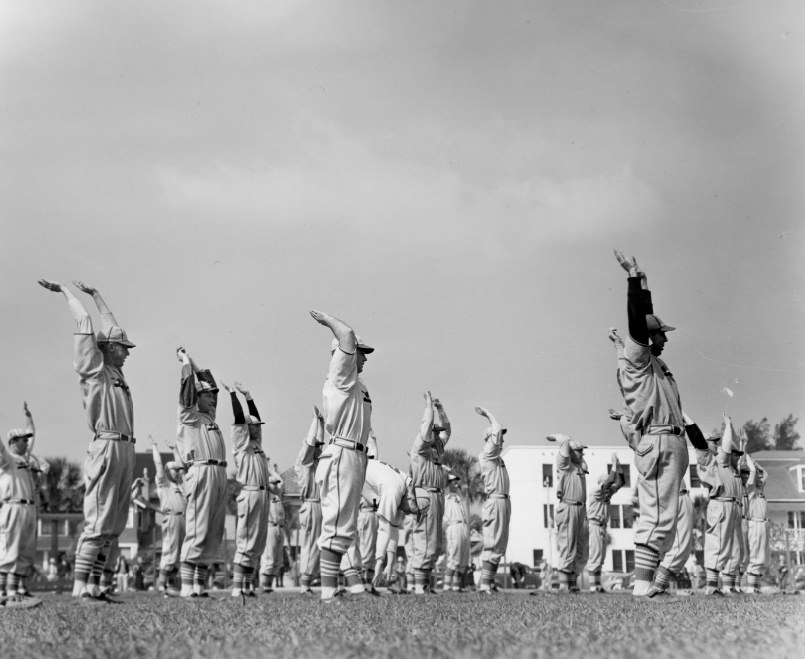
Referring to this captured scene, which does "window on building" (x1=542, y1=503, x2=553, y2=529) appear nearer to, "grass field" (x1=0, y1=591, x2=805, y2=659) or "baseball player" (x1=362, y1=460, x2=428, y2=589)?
"baseball player" (x1=362, y1=460, x2=428, y2=589)

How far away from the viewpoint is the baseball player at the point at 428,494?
60.5 feet

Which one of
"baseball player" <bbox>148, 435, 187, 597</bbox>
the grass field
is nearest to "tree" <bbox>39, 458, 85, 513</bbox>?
"baseball player" <bbox>148, 435, 187, 597</bbox>

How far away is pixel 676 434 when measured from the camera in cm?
1094

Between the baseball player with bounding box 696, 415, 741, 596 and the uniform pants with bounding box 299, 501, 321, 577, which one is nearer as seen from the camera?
the baseball player with bounding box 696, 415, 741, 596

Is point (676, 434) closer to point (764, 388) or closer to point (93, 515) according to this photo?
point (764, 388)

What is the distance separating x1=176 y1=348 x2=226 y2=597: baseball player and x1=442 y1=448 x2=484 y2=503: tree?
51.2m

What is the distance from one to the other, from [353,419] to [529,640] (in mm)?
6219

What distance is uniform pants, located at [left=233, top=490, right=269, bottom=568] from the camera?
16562mm

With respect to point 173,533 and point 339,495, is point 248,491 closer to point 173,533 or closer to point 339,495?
point 339,495

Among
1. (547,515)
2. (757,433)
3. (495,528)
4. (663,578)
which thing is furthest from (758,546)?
(547,515)

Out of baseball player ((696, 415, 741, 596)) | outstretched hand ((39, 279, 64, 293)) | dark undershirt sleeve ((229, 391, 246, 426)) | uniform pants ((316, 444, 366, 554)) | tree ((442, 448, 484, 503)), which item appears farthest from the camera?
tree ((442, 448, 484, 503))

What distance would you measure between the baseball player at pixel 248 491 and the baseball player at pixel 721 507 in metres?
8.23

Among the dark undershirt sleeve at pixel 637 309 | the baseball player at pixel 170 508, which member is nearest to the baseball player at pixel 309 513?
the baseball player at pixel 170 508

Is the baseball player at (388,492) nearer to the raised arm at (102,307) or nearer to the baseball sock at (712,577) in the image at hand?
the baseball sock at (712,577)
